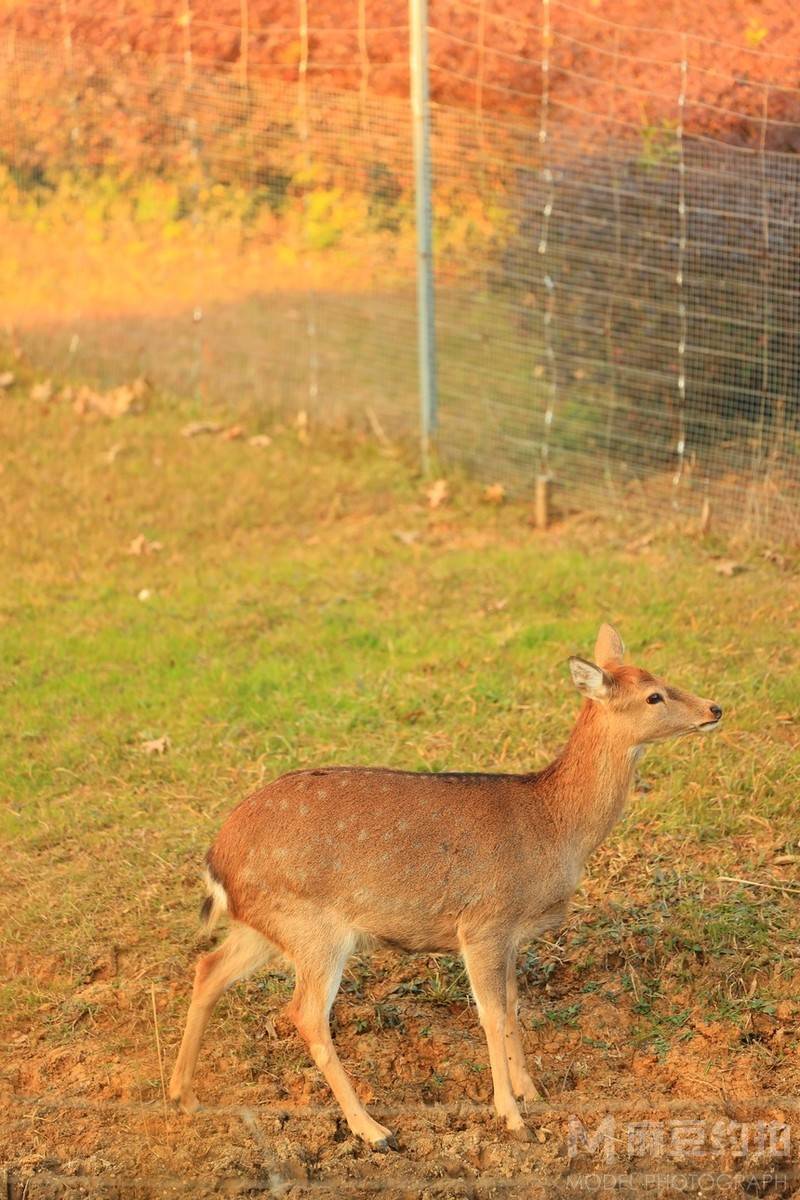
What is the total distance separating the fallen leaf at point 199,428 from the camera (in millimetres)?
11336

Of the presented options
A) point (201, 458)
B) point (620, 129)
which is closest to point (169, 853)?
point (201, 458)

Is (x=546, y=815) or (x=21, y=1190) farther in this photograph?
(x=546, y=815)

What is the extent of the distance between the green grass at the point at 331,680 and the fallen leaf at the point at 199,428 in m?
0.13

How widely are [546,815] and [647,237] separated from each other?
18.3 ft

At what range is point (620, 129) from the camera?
995cm

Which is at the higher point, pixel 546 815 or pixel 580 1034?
pixel 546 815

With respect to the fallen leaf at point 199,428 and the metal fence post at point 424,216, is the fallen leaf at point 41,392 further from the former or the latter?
the metal fence post at point 424,216

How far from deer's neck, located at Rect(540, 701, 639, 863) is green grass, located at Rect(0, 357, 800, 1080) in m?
0.69

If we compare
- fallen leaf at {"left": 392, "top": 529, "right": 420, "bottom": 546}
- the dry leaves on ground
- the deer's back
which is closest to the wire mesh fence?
the dry leaves on ground

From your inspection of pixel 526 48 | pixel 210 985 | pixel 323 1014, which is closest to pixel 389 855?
pixel 323 1014

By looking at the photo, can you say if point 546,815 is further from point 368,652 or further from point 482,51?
point 482,51

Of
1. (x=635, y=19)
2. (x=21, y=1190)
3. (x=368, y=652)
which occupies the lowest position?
(x=21, y=1190)

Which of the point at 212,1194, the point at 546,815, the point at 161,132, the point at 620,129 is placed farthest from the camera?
the point at 161,132

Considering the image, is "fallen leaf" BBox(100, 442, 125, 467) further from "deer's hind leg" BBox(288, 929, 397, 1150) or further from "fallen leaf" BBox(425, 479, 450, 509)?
"deer's hind leg" BBox(288, 929, 397, 1150)
